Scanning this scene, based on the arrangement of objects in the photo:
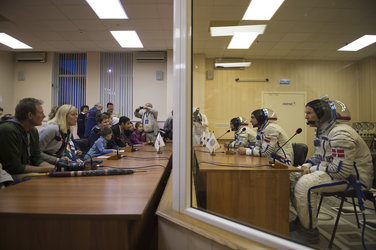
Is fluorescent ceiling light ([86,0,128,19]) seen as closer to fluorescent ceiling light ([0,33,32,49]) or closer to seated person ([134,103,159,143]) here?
seated person ([134,103,159,143])

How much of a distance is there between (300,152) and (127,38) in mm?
4946

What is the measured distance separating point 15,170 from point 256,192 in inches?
72.9

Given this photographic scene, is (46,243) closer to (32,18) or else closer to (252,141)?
(252,141)

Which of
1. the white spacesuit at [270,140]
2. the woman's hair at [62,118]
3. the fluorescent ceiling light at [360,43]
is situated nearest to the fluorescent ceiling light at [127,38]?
the woman's hair at [62,118]

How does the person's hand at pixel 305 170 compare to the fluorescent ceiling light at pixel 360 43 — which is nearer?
the fluorescent ceiling light at pixel 360 43

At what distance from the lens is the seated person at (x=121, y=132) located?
4070 mm

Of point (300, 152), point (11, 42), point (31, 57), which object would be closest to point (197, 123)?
point (300, 152)

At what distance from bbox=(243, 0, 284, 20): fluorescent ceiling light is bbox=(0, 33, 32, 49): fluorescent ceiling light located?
6.02m

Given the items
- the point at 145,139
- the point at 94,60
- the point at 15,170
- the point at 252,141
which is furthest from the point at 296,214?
the point at 94,60

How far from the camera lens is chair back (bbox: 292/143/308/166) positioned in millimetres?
1723

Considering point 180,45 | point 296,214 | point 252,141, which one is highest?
point 180,45

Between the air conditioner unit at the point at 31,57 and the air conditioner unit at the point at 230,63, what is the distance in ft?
21.5

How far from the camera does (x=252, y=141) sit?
2.71 metres

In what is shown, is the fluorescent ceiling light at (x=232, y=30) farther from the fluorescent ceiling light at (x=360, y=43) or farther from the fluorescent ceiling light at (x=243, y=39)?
the fluorescent ceiling light at (x=360, y=43)
